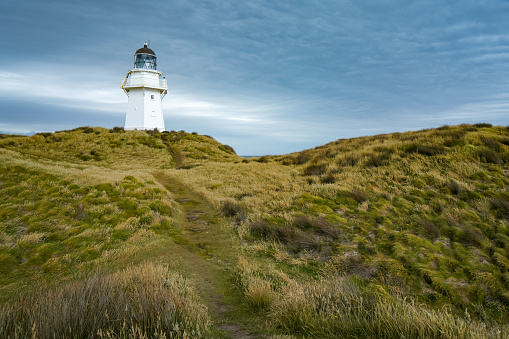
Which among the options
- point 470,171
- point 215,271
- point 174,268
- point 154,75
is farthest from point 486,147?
point 154,75

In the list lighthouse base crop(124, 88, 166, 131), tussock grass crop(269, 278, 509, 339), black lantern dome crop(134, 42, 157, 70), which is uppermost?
black lantern dome crop(134, 42, 157, 70)

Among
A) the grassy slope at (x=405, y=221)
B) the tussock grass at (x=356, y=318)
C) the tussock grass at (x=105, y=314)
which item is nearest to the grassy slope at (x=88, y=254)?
the tussock grass at (x=105, y=314)

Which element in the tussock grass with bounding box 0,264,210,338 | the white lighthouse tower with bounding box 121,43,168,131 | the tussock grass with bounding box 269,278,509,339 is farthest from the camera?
the white lighthouse tower with bounding box 121,43,168,131

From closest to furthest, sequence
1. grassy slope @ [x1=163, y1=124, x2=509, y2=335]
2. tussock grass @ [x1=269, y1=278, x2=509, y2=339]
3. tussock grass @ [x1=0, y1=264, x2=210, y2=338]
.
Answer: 1. tussock grass @ [x1=0, y1=264, x2=210, y2=338]
2. tussock grass @ [x1=269, y1=278, x2=509, y2=339]
3. grassy slope @ [x1=163, y1=124, x2=509, y2=335]

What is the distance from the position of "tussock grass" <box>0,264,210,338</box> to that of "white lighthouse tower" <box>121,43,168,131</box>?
47927 millimetres

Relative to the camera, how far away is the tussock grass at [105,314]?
3738 mm

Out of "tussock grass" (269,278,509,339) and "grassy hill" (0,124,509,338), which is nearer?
"tussock grass" (269,278,509,339)

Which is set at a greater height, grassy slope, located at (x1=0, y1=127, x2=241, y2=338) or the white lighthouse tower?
the white lighthouse tower

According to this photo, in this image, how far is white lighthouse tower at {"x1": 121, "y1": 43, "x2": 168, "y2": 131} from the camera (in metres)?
47.5

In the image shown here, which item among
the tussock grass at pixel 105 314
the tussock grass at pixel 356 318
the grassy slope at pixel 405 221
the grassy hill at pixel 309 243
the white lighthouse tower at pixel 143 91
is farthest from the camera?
the white lighthouse tower at pixel 143 91

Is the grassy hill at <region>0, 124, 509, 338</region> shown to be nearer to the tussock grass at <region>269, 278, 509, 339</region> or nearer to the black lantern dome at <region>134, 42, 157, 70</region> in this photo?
the tussock grass at <region>269, 278, 509, 339</region>

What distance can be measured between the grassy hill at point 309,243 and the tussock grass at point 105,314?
0.07 metres

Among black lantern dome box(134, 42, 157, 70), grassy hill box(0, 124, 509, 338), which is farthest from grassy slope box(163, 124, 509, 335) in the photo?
black lantern dome box(134, 42, 157, 70)

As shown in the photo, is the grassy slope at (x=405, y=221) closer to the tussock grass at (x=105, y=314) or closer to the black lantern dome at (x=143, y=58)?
the tussock grass at (x=105, y=314)
